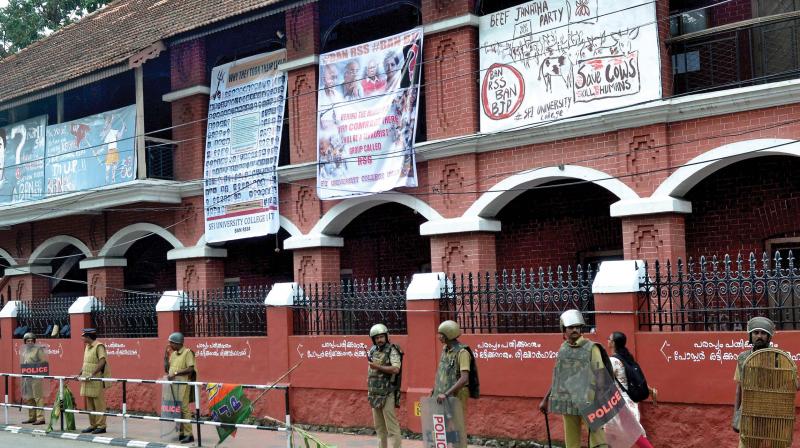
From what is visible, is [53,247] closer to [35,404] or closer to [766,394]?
[35,404]

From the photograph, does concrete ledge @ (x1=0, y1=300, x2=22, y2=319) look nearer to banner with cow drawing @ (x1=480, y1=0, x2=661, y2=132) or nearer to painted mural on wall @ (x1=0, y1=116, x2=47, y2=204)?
painted mural on wall @ (x1=0, y1=116, x2=47, y2=204)

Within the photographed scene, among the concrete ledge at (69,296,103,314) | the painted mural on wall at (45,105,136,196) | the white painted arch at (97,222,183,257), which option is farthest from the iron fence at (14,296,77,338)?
the painted mural on wall at (45,105,136,196)

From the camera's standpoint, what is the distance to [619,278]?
11172 mm

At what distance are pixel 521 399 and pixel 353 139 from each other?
5.64 meters

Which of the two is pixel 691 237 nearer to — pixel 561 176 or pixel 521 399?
pixel 561 176

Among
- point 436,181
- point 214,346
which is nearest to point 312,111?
point 436,181

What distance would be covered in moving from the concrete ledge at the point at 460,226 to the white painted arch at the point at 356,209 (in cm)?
14

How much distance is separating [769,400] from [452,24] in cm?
886

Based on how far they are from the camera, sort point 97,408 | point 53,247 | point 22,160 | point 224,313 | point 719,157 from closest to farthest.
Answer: point 719,157 → point 97,408 → point 224,313 → point 22,160 → point 53,247

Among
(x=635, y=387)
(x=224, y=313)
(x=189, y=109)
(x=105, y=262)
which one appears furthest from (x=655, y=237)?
(x=105, y=262)

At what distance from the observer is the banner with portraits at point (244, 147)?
17.1m

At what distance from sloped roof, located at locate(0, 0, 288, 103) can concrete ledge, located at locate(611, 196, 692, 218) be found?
22.2 ft

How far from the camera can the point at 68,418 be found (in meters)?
14.8

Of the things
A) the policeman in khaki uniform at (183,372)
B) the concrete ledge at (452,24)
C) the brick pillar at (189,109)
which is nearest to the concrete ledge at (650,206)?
the concrete ledge at (452,24)
